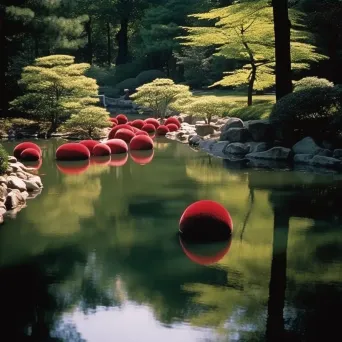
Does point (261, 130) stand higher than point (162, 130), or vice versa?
point (261, 130)

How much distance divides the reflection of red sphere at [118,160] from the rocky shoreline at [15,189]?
321 cm

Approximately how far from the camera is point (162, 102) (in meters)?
27.1

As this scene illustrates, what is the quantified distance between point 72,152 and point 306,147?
6492mm

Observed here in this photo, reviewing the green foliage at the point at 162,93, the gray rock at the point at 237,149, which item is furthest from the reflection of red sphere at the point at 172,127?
the gray rock at the point at 237,149

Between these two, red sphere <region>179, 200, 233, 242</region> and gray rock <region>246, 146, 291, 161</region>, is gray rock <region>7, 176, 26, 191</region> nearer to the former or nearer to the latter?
red sphere <region>179, 200, 233, 242</region>

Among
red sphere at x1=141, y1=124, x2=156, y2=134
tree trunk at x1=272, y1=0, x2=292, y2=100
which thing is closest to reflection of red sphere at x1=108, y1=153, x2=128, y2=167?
tree trunk at x1=272, y1=0, x2=292, y2=100

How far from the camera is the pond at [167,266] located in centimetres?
592

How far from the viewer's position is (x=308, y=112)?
15.8m

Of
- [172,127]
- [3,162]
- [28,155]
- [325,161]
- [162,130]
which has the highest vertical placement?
[3,162]

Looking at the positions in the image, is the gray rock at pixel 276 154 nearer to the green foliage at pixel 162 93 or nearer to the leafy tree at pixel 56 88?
the leafy tree at pixel 56 88

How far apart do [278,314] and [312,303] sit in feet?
1.64

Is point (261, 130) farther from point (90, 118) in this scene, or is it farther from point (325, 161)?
point (90, 118)

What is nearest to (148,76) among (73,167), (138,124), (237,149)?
(138,124)

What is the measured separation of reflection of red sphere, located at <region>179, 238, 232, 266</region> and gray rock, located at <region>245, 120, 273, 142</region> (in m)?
8.69
